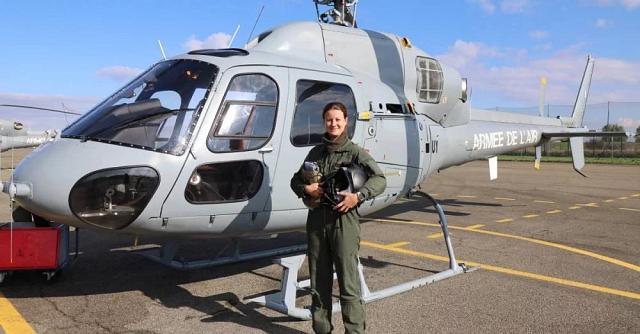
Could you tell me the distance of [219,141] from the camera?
457 cm

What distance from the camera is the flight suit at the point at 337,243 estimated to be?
12.3 feet

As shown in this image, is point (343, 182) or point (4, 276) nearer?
point (343, 182)

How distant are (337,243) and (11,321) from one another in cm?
307

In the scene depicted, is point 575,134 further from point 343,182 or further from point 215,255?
point 343,182

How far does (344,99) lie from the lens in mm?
5637

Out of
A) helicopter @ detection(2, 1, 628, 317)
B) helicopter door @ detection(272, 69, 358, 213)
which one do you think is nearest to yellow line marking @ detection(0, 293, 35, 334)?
helicopter @ detection(2, 1, 628, 317)

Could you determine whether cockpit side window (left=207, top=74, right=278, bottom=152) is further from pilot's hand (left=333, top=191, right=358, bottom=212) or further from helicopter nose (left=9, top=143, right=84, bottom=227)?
pilot's hand (left=333, top=191, right=358, bottom=212)

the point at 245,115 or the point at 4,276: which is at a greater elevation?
the point at 245,115

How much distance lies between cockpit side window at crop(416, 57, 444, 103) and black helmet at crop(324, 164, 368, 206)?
3939 millimetres

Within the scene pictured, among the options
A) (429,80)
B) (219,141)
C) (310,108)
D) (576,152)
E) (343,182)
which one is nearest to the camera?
(343,182)

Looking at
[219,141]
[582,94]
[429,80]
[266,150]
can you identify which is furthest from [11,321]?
[582,94]

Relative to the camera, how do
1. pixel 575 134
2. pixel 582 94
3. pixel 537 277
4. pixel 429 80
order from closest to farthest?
pixel 537 277 → pixel 429 80 → pixel 575 134 → pixel 582 94

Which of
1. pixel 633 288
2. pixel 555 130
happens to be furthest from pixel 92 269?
pixel 555 130

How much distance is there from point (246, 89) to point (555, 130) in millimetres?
9966
